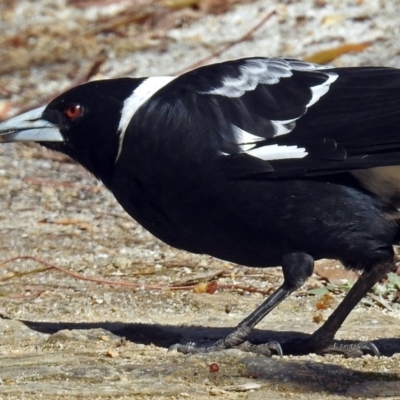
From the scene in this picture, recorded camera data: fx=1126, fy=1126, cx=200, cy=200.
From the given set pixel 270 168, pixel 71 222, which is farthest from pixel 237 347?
pixel 71 222

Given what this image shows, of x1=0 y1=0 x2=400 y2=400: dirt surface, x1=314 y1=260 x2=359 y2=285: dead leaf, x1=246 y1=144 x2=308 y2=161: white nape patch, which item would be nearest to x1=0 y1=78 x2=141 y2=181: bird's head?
x1=246 y1=144 x2=308 y2=161: white nape patch

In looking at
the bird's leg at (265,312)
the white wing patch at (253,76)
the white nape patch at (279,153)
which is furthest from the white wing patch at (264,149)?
the bird's leg at (265,312)

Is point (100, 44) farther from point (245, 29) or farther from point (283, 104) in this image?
point (283, 104)

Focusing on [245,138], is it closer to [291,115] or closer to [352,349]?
[291,115]

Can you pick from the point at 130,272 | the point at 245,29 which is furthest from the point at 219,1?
the point at 130,272

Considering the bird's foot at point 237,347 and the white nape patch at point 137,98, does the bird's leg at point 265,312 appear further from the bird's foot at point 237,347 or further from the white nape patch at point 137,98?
the white nape patch at point 137,98

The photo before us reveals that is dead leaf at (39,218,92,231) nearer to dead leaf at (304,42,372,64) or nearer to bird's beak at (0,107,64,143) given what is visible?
bird's beak at (0,107,64,143)

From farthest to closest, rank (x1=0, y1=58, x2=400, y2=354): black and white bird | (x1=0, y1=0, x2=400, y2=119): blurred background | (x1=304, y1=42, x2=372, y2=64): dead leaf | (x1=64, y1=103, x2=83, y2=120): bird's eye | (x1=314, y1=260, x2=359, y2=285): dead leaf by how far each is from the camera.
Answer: (x1=0, y1=0, x2=400, y2=119): blurred background
(x1=304, y1=42, x2=372, y2=64): dead leaf
(x1=314, y1=260, x2=359, y2=285): dead leaf
(x1=64, y1=103, x2=83, y2=120): bird's eye
(x1=0, y1=58, x2=400, y2=354): black and white bird

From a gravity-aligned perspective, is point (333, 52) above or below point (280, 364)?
above
